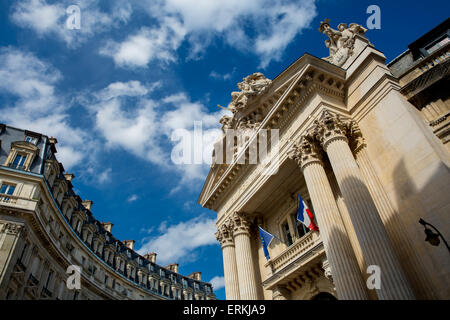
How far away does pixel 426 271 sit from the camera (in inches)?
367

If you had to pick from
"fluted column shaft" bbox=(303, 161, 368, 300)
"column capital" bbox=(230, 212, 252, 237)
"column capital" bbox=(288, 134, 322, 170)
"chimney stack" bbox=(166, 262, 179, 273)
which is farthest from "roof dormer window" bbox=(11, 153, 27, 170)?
"chimney stack" bbox=(166, 262, 179, 273)

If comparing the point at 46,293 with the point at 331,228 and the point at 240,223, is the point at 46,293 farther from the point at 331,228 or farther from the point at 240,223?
the point at 331,228

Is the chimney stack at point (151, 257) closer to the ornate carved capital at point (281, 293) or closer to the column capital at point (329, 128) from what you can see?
the ornate carved capital at point (281, 293)

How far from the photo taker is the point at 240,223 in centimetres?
1822

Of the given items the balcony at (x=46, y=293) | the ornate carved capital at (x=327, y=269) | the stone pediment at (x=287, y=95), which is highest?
the stone pediment at (x=287, y=95)

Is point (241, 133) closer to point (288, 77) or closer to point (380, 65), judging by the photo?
point (288, 77)

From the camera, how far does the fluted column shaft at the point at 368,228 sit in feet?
29.4

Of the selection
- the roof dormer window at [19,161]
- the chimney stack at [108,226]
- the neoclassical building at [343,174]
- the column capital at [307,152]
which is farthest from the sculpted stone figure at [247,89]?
the chimney stack at [108,226]

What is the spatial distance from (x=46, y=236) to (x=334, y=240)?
2423 centimetres

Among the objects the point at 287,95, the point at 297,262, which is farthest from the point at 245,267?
the point at 287,95

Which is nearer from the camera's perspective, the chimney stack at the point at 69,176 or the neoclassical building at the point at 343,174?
the neoclassical building at the point at 343,174

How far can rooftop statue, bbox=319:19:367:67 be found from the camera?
51.3ft

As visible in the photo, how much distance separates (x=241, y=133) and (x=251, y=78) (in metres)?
3.78

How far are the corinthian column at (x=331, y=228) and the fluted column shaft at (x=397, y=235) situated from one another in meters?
→ 1.44
